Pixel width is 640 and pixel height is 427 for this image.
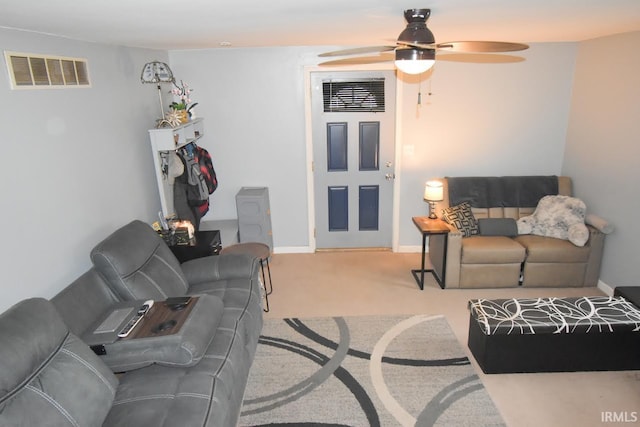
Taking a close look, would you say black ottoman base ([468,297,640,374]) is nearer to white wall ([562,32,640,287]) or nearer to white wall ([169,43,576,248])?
white wall ([562,32,640,287])

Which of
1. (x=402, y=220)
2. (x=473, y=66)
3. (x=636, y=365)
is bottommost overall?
(x=636, y=365)

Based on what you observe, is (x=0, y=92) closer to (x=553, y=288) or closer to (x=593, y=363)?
(x=593, y=363)

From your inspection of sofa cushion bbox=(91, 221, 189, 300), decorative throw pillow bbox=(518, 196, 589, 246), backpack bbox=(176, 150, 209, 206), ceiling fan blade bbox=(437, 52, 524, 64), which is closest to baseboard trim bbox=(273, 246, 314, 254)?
backpack bbox=(176, 150, 209, 206)

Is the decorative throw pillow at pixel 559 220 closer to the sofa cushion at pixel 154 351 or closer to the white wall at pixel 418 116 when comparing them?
the white wall at pixel 418 116

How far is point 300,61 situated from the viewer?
4477mm

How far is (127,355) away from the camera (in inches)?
87.4

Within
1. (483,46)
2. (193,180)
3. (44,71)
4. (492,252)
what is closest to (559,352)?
(492,252)

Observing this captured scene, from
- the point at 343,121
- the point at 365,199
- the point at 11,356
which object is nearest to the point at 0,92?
the point at 11,356

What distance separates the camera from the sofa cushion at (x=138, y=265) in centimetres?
268

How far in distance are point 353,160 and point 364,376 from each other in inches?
102

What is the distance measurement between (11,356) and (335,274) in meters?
3.15

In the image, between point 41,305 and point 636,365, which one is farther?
point 636,365

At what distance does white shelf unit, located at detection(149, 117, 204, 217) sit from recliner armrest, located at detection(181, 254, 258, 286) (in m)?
0.75

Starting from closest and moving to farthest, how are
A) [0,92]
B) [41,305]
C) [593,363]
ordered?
[41,305], [0,92], [593,363]
